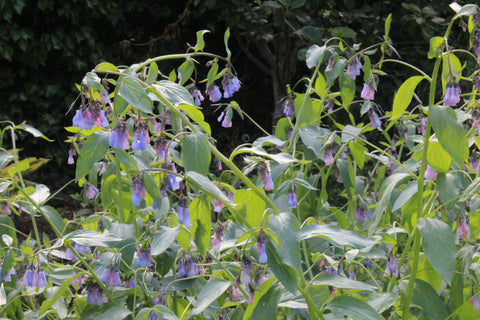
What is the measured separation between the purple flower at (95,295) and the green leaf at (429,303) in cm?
82

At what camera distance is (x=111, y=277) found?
1650mm

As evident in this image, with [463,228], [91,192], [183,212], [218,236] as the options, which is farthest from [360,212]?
[91,192]

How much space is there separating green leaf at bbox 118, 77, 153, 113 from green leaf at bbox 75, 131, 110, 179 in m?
0.18

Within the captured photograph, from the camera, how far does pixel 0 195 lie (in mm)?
2189

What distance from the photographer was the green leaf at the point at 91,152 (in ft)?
4.58

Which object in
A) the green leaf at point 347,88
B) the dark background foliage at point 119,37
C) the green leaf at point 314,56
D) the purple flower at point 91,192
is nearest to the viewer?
the green leaf at point 314,56

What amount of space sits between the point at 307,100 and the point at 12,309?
121 cm

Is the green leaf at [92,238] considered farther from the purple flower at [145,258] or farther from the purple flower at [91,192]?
the purple flower at [91,192]

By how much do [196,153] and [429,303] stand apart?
713 millimetres

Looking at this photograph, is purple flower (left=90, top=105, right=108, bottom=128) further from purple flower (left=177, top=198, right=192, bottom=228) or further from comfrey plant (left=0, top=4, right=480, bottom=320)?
purple flower (left=177, top=198, right=192, bottom=228)

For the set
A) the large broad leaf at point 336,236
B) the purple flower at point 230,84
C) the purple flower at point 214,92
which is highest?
the purple flower at point 230,84

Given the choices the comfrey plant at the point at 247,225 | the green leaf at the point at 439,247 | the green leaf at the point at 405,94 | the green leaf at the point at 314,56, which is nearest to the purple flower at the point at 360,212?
the comfrey plant at the point at 247,225

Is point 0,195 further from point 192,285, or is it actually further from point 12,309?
point 192,285

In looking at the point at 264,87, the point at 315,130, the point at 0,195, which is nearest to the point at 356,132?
the point at 315,130
